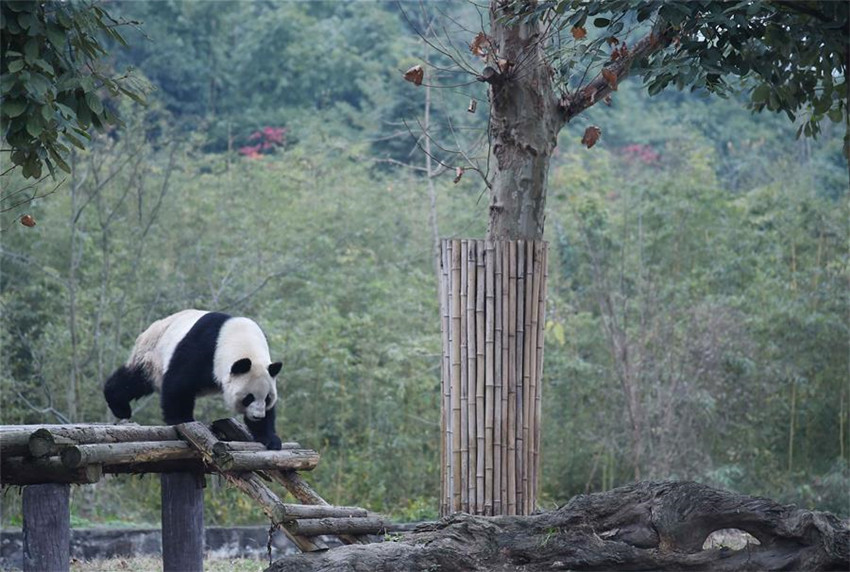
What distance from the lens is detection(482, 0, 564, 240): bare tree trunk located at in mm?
6270

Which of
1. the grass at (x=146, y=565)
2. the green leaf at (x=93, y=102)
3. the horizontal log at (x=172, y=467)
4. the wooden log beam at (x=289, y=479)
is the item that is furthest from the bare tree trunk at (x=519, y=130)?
the grass at (x=146, y=565)

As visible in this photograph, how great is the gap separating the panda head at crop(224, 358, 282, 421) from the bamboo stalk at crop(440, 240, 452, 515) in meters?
1.22

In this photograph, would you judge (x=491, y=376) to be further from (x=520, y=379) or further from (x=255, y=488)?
(x=255, y=488)

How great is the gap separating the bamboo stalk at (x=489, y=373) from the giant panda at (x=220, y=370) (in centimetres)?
151

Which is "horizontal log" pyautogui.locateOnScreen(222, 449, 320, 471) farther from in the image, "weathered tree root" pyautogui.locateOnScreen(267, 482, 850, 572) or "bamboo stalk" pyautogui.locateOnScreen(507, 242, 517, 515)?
"bamboo stalk" pyautogui.locateOnScreen(507, 242, 517, 515)

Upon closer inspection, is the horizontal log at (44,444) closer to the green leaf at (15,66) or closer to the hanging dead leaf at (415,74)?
the green leaf at (15,66)

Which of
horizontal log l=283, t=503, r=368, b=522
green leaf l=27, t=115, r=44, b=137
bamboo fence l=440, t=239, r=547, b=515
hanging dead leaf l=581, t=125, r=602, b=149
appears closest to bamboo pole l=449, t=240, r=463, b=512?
bamboo fence l=440, t=239, r=547, b=515

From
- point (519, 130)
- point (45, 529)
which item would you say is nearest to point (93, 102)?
point (45, 529)

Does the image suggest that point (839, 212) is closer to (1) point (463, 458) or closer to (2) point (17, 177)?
(1) point (463, 458)

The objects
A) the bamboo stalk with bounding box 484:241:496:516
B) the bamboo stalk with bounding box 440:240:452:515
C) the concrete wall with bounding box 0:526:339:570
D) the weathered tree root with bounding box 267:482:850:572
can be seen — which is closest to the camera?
the weathered tree root with bounding box 267:482:850:572

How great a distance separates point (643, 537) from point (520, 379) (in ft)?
3.86

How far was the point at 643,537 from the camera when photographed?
17.4 ft

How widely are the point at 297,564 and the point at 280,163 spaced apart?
1046 centimetres

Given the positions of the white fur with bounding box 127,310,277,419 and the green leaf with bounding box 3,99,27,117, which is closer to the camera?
the green leaf with bounding box 3,99,27,117
